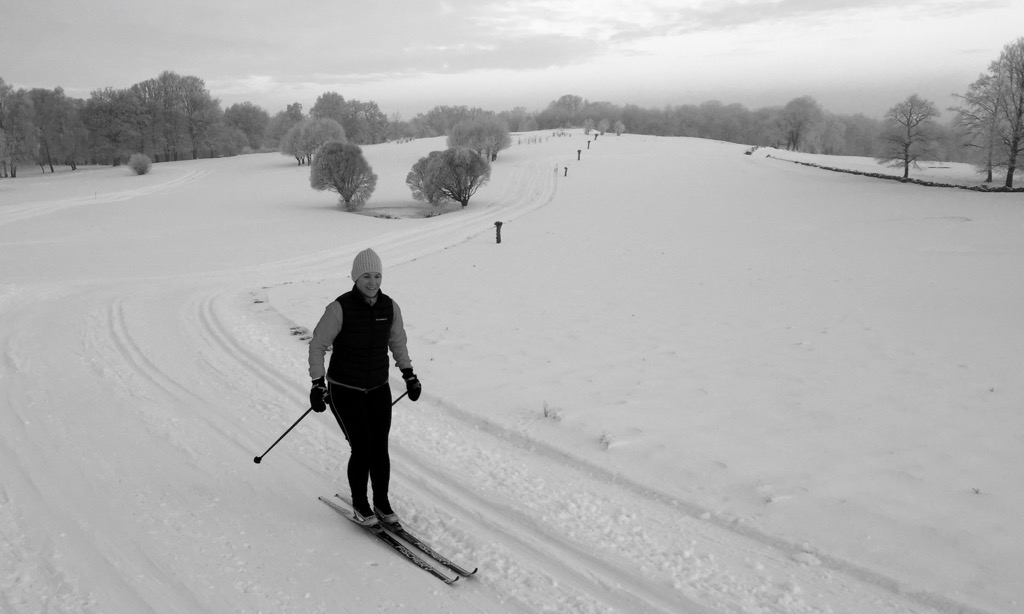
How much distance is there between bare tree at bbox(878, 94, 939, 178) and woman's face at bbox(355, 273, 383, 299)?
125ft

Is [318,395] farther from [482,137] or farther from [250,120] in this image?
[250,120]

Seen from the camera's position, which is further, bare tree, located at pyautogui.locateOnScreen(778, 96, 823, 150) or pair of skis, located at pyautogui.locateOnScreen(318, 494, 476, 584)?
bare tree, located at pyautogui.locateOnScreen(778, 96, 823, 150)

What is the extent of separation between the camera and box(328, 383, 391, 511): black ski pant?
4.28 meters

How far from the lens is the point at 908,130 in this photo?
109 ft

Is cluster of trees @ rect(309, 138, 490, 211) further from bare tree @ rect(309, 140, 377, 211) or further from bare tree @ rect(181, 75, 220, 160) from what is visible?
bare tree @ rect(181, 75, 220, 160)

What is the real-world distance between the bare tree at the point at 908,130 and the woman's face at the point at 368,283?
38.1 meters

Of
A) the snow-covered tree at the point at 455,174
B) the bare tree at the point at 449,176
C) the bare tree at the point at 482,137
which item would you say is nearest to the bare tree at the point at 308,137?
the bare tree at the point at 482,137

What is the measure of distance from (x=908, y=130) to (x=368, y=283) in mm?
38840

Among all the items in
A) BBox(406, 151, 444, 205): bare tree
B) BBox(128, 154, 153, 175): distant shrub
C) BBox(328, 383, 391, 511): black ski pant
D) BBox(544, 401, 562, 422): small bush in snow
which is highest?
BBox(128, 154, 153, 175): distant shrub

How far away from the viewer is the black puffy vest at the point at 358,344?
422 centimetres

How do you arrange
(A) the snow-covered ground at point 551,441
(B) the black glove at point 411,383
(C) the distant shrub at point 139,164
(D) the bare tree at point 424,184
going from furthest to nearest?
(C) the distant shrub at point 139,164 → (D) the bare tree at point 424,184 → (B) the black glove at point 411,383 → (A) the snow-covered ground at point 551,441

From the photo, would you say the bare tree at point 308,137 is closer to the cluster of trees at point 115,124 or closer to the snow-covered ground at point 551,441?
the cluster of trees at point 115,124

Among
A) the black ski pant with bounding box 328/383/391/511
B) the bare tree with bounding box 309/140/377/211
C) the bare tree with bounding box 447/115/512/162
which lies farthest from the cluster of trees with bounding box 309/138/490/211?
the black ski pant with bounding box 328/383/391/511

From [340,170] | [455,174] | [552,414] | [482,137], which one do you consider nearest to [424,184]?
[455,174]
